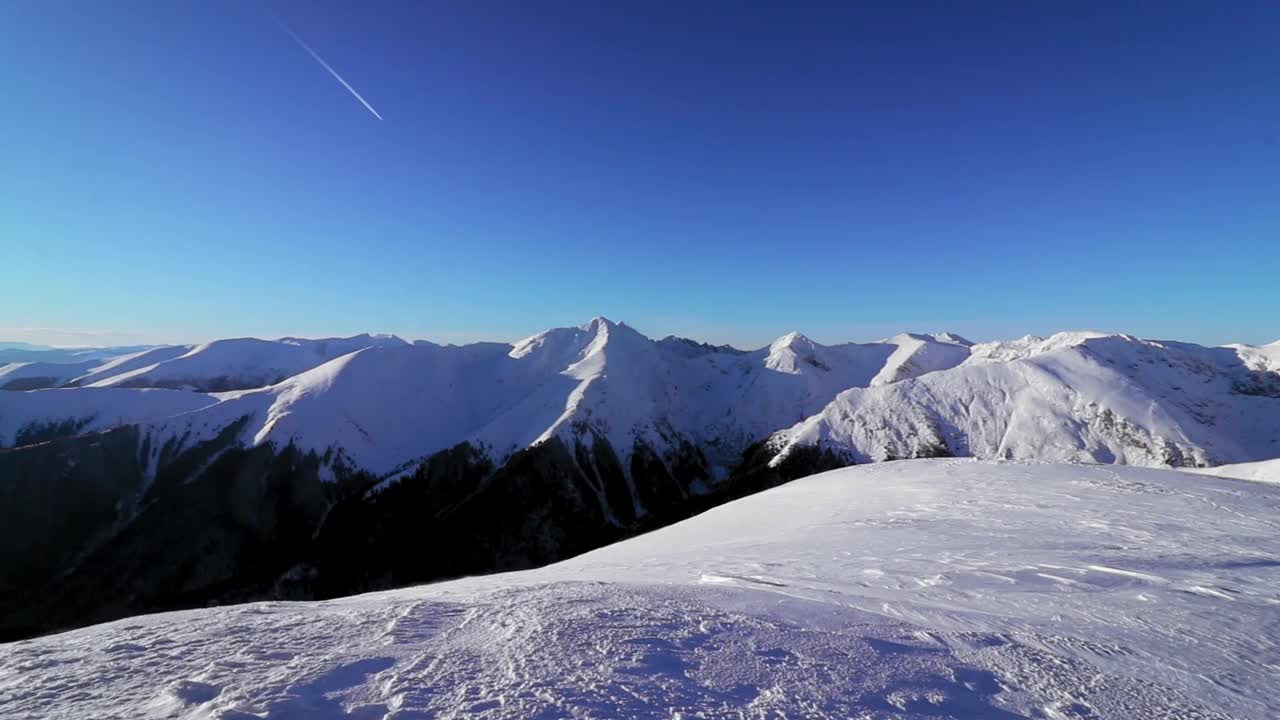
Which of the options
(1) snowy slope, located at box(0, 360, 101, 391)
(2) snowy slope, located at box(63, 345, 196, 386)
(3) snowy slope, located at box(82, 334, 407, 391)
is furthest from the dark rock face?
(1) snowy slope, located at box(0, 360, 101, 391)

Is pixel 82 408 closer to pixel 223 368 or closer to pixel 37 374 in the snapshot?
pixel 223 368

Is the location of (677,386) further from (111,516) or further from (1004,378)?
(111,516)

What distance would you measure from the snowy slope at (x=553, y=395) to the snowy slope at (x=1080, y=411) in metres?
28.1

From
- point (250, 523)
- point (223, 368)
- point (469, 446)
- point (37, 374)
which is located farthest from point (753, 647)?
point (37, 374)

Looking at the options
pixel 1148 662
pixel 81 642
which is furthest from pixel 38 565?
pixel 1148 662

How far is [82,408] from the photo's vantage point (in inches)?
3511

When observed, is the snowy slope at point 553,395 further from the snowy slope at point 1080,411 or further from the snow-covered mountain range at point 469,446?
the snowy slope at point 1080,411

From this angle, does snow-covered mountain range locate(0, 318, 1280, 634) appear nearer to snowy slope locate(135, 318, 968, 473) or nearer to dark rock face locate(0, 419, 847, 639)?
dark rock face locate(0, 419, 847, 639)

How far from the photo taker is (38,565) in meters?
67.6

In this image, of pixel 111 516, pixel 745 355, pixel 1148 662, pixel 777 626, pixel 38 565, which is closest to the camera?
pixel 1148 662

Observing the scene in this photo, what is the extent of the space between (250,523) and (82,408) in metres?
48.3

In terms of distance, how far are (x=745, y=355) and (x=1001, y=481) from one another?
171m

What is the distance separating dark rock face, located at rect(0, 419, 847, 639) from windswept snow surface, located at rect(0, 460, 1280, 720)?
81757mm

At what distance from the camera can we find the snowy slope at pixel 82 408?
85.5 meters
